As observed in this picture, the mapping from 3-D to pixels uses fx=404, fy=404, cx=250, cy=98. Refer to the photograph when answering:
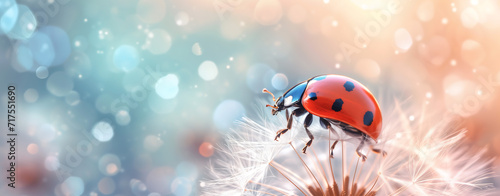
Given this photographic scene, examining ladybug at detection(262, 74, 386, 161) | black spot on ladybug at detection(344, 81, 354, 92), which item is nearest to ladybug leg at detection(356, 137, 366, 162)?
ladybug at detection(262, 74, 386, 161)

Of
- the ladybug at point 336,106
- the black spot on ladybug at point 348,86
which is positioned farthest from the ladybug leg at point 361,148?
the black spot on ladybug at point 348,86

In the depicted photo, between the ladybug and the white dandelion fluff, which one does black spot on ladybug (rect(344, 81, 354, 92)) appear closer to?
the ladybug

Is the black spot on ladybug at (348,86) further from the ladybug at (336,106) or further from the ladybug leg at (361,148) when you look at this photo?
the ladybug leg at (361,148)

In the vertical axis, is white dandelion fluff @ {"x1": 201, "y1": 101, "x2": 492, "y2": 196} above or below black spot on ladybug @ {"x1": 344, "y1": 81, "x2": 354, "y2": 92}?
below

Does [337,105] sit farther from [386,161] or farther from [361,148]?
[386,161]

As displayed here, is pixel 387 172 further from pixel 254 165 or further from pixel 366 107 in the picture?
pixel 254 165

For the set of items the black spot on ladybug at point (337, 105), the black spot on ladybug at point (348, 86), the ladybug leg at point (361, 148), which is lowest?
the ladybug leg at point (361, 148)

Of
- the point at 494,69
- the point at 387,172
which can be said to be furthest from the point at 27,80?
the point at 494,69
